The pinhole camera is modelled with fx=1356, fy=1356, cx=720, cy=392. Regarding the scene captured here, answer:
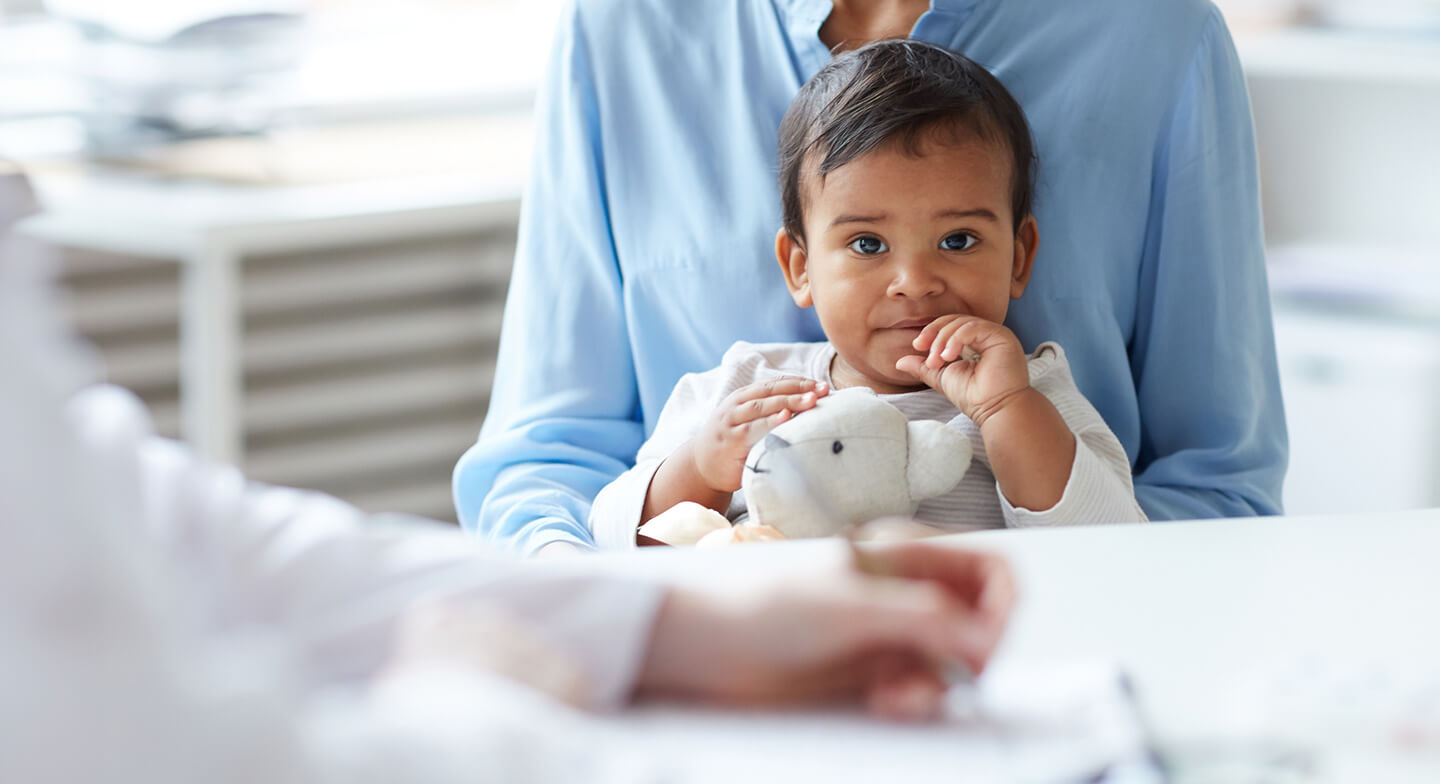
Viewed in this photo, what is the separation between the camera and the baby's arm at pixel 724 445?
101cm

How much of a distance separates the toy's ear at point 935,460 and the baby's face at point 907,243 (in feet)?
0.41

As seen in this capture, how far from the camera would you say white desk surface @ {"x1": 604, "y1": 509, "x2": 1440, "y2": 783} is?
507 millimetres

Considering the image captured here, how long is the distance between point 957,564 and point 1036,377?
22.1 inches

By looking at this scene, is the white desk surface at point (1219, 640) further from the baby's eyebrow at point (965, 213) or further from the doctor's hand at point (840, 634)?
the baby's eyebrow at point (965, 213)

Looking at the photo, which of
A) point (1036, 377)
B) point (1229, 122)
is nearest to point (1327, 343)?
point (1229, 122)

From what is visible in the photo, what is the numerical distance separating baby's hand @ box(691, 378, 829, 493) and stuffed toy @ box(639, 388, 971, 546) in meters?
0.02

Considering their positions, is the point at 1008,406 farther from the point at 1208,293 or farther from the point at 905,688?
the point at 905,688

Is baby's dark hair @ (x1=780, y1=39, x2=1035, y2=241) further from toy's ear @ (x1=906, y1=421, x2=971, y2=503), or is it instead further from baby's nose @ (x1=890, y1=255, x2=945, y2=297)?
toy's ear @ (x1=906, y1=421, x2=971, y2=503)

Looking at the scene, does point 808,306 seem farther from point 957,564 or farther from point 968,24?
point 957,564

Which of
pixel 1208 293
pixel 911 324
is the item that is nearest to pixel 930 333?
pixel 911 324

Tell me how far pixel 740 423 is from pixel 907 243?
20 centimetres

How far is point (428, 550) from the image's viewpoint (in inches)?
22.3

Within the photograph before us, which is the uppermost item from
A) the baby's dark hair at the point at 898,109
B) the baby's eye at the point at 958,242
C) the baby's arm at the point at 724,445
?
the baby's dark hair at the point at 898,109

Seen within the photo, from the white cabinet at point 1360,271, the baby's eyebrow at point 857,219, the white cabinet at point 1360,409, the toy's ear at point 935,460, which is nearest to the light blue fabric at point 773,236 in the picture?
the baby's eyebrow at point 857,219
